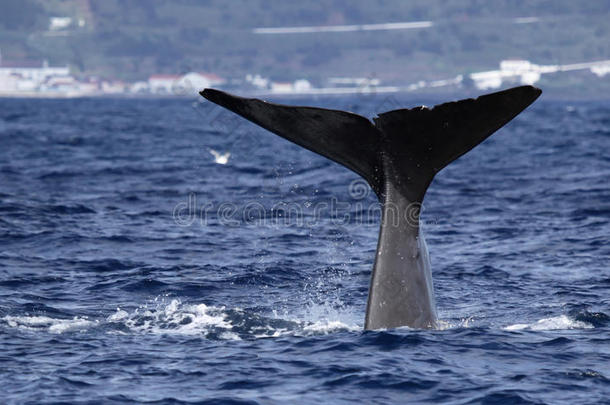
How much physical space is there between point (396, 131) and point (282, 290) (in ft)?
15.8

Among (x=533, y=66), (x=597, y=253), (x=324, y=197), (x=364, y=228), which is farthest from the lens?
(x=533, y=66)

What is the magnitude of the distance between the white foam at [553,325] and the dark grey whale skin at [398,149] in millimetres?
1468

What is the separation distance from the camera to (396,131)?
31.4 feet

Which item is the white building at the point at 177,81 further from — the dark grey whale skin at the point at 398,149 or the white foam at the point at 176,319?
the dark grey whale skin at the point at 398,149

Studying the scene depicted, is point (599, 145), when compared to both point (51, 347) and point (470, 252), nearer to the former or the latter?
point (470, 252)

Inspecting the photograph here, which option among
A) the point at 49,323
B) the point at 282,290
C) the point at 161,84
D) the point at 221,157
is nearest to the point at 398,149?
the point at 49,323

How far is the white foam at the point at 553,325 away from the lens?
11304mm

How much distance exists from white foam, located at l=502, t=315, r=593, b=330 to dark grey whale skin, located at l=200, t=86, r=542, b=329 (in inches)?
57.8

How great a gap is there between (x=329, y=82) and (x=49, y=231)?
17956cm

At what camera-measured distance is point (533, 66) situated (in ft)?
629

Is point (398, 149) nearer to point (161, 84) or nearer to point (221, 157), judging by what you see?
point (221, 157)

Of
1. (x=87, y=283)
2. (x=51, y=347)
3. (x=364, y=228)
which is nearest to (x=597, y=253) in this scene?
(x=364, y=228)

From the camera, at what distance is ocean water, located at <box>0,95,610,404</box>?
9.26 metres

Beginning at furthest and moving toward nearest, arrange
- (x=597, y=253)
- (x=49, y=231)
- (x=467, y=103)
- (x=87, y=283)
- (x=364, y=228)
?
(x=364, y=228), (x=49, y=231), (x=597, y=253), (x=87, y=283), (x=467, y=103)
